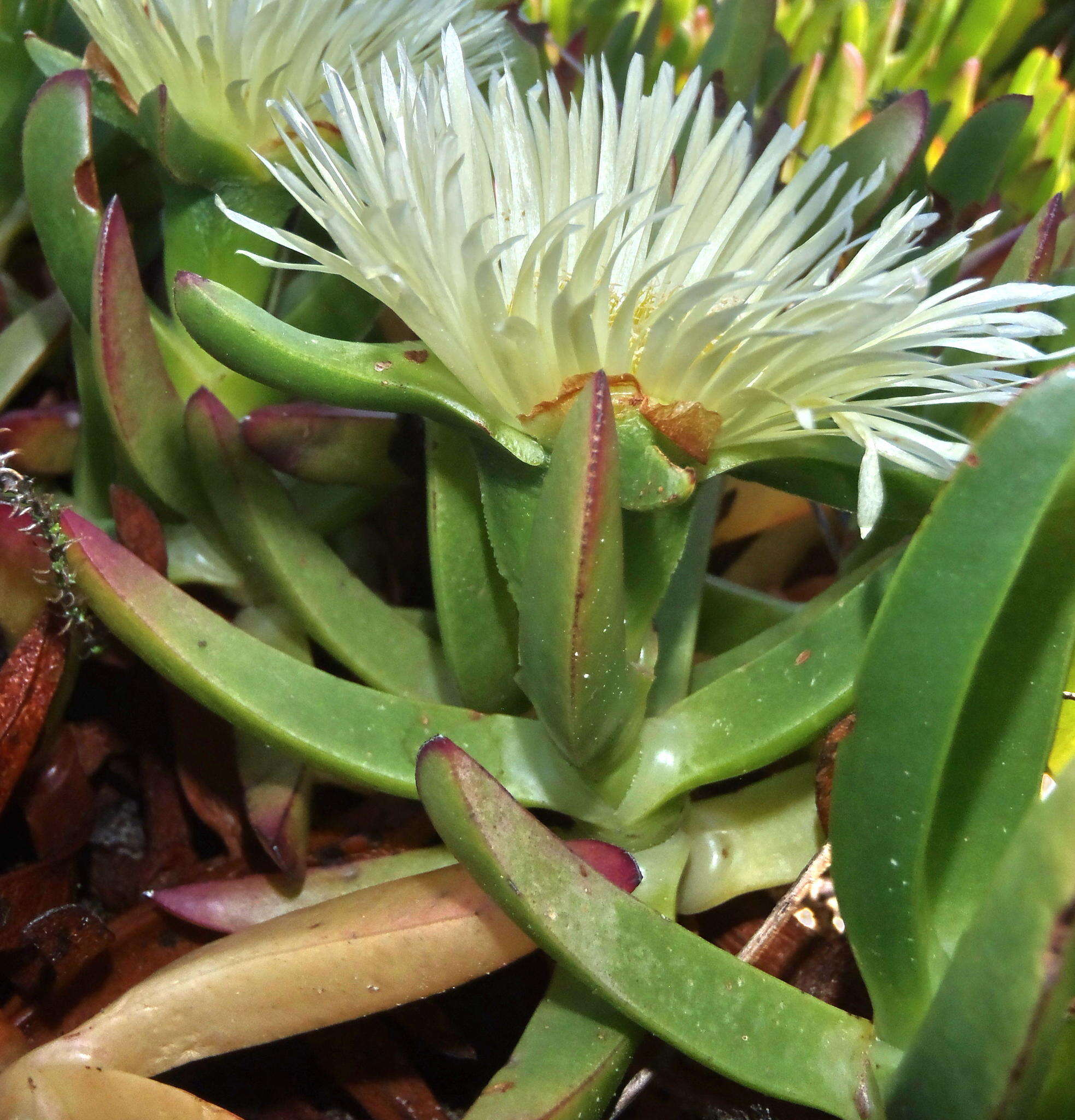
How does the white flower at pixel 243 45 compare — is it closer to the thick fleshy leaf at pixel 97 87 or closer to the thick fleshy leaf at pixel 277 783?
the thick fleshy leaf at pixel 97 87

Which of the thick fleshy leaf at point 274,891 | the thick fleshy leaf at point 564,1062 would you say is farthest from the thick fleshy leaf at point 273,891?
the thick fleshy leaf at point 564,1062

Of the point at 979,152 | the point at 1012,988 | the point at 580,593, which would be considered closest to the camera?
the point at 1012,988

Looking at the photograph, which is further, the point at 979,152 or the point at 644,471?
the point at 979,152

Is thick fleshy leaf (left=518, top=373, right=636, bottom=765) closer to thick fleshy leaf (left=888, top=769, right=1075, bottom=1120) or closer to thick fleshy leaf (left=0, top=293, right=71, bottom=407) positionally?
thick fleshy leaf (left=888, top=769, right=1075, bottom=1120)

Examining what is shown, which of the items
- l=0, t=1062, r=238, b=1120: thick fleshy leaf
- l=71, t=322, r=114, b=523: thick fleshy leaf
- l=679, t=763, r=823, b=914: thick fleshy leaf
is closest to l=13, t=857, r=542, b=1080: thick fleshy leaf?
l=0, t=1062, r=238, b=1120: thick fleshy leaf

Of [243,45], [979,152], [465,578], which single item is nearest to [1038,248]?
[979,152]

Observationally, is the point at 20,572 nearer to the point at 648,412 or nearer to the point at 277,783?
the point at 277,783

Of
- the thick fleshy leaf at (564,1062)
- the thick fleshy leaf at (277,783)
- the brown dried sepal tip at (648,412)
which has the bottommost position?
the thick fleshy leaf at (564,1062)

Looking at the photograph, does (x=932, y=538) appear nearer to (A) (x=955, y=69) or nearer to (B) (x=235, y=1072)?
(B) (x=235, y=1072)
